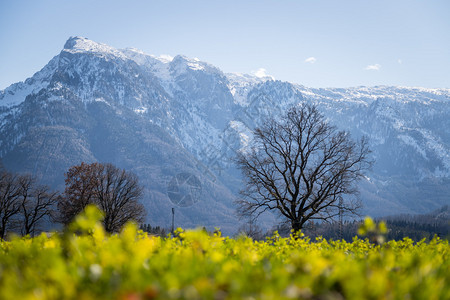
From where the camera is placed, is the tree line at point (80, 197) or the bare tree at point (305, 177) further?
the tree line at point (80, 197)

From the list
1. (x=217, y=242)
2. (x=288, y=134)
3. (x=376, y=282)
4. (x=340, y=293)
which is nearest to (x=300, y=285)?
(x=376, y=282)

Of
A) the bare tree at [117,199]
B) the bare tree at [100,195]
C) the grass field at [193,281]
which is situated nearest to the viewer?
the grass field at [193,281]

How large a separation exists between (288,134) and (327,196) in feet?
16.3

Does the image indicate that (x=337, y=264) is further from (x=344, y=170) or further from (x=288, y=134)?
(x=288, y=134)

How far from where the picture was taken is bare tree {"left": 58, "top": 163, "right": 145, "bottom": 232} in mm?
41562

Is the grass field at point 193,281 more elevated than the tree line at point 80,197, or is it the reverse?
the grass field at point 193,281

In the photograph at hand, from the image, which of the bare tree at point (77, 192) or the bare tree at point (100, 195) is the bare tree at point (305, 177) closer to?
the bare tree at point (100, 195)

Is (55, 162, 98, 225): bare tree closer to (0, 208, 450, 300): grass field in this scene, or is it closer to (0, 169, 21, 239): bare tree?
(0, 169, 21, 239): bare tree

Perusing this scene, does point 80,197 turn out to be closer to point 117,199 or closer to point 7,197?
point 117,199

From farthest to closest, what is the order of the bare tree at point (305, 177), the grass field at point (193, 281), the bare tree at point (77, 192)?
the bare tree at point (77, 192), the bare tree at point (305, 177), the grass field at point (193, 281)

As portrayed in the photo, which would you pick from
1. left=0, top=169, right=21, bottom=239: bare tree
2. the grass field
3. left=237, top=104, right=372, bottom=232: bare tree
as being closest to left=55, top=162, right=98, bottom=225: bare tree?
left=0, top=169, right=21, bottom=239: bare tree

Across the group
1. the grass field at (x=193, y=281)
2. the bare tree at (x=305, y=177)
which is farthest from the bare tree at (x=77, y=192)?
the grass field at (x=193, y=281)

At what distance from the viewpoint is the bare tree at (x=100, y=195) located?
136ft

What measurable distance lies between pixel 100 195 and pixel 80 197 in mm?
2518
